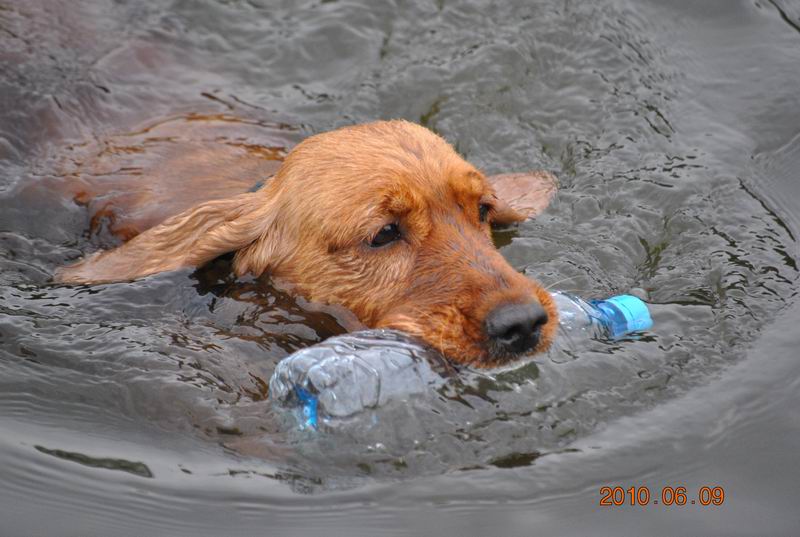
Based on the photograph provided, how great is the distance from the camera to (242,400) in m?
4.89

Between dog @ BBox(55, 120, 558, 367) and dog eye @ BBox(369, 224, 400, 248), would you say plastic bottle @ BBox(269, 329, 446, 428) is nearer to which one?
dog @ BBox(55, 120, 558, 367)

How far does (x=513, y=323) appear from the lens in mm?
4543

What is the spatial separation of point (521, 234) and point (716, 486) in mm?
2259

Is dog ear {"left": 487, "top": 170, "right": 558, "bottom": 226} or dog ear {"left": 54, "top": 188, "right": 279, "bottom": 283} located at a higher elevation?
dog ear {"left": 487, "top": 170, "right": 558, "bottom": 226}

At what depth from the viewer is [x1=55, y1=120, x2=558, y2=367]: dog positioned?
468cm

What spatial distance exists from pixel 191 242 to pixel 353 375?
157cm

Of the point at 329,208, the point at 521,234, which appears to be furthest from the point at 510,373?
the point at 521,234

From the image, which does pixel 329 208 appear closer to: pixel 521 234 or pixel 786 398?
pixel 521 234

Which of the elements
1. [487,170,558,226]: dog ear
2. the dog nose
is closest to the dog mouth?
the dog nose

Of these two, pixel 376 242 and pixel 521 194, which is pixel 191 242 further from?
pixel 521 194

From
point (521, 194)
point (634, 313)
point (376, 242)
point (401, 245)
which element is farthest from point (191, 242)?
point (634, 313)

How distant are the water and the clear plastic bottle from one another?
15 cm

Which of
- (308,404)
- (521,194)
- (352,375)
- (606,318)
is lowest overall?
(308,404)

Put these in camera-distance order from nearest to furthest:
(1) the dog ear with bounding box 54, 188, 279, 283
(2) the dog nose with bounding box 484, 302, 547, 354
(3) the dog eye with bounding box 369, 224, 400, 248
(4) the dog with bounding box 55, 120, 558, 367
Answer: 1. (2) the dog nose with bounding box 484, 302, 547, 354
2. (4) the dog with bounding box 55, 120, 558, 367
3. (3) the dog eye with bounding box 369, 224, 400, 248
4. (1) the dog ear with bounding box 54, 188, 279, 283
